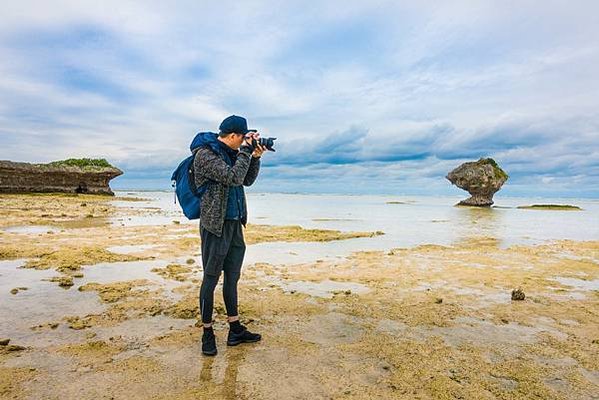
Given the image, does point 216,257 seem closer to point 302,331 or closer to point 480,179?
point 302,331

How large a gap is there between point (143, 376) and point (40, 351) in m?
1.40

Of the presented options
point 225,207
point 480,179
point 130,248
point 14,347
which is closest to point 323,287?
point 225,207

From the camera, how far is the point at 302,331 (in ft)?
16.8

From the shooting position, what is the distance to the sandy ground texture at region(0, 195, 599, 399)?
12.0 feet

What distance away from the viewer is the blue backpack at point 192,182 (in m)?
4.61

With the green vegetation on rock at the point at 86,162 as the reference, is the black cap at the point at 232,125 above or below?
below

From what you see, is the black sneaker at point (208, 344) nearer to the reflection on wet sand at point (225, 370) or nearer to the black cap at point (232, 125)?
the reflection on wet sand at point (225, 370)

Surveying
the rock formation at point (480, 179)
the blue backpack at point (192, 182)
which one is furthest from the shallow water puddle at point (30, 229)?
the rock formation at point (480, 179)

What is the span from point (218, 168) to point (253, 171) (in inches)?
22.8

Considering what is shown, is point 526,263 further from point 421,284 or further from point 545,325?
point 545,325

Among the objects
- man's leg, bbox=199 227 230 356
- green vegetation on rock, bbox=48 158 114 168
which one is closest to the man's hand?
man's leg, bbox=199 227 230 356

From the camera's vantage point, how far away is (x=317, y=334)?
502cm

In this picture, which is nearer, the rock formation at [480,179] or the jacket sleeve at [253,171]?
the jacket sleeve at [253,171]

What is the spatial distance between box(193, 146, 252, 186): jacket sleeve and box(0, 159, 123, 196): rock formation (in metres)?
46.0
